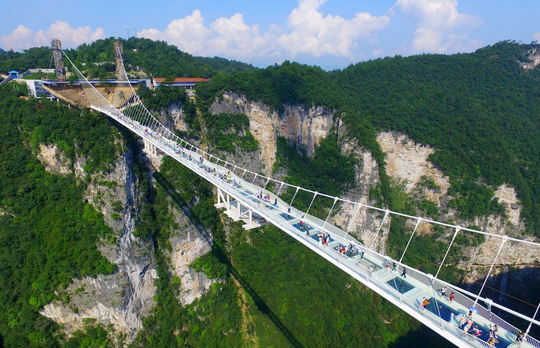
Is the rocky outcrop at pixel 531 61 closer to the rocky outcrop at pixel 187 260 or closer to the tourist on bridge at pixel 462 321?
the tourist on bridge at pixel 462 321

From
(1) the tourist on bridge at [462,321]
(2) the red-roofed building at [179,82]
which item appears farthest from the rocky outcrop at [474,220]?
(1) the tourist on bridge at [462,321]

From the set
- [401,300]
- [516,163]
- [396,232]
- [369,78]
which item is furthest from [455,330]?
[369,78]

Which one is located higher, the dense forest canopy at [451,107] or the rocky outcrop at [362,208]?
the dense forest canopy at [451,107]

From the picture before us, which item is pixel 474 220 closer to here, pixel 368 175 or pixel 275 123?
pixel 368 175

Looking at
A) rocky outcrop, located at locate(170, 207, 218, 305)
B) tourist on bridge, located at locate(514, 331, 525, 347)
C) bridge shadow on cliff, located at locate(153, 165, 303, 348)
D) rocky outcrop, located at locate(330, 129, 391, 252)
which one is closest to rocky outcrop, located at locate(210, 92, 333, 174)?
rocky outcrop, located at locate(330, 129, 391, 252)

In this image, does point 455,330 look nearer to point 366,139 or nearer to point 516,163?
point 366,139

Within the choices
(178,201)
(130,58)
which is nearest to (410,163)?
(178,201)
